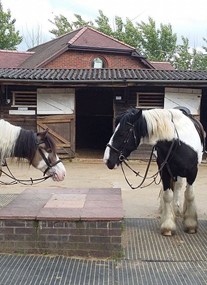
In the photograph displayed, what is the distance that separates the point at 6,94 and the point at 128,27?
24.7 metres

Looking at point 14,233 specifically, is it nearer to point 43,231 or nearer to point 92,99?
point 43,231

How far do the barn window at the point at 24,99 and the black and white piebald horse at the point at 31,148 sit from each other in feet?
26.0

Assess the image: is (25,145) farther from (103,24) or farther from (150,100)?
(103,24)

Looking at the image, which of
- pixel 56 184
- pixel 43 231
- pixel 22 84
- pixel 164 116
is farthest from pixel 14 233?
pixel 22 84

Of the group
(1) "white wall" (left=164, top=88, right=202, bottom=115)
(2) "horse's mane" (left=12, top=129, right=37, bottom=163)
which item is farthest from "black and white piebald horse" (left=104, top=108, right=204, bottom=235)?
(1) "white wall" (left=164, top=88, right=202, bottom=115)

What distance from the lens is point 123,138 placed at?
4602 mm

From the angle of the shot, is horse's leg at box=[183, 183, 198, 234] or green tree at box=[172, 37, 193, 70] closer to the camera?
horse's leg at box=[183, 183, 198, 234]

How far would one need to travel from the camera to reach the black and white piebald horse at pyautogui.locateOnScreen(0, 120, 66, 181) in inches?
167

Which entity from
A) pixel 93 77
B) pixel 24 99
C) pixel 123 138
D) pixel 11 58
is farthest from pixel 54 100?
pixel 11 58

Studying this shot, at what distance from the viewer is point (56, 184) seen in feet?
28.3

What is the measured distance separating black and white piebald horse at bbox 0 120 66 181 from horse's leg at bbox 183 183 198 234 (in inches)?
65.2

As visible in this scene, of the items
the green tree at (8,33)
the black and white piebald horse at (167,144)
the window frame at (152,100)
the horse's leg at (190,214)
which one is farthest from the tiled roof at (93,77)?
the green tree at (8,33)

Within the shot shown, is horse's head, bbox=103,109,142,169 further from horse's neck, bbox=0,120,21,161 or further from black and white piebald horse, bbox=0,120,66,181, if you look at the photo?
horse's neck, bbox=0,120,21,161

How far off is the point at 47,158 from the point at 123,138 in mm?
870
